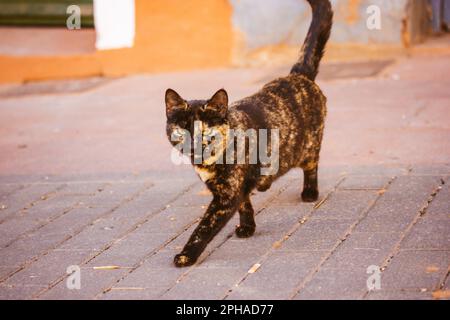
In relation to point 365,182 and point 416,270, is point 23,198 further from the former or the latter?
point 416,270

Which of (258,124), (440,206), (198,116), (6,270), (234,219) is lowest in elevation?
(6,270)

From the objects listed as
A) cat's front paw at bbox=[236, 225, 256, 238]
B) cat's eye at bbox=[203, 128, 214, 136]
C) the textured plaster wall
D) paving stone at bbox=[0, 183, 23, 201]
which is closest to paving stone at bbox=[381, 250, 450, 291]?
cat's front paw at bbox=[236, 225, 256, 238]

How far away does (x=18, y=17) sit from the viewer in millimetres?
10578

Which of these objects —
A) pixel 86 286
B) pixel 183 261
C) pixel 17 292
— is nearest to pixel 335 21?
pixel 183 261

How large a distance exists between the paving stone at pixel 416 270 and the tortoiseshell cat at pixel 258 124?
3.02 feet

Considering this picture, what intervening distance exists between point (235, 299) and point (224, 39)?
247 inches

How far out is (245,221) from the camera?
4.66 metres

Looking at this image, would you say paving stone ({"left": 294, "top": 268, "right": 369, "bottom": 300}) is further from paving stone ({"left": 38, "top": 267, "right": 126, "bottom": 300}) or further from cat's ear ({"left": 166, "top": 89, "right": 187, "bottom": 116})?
cat's ear ({"left": 166, "top": 89, "right": 187, "bottom": 116})

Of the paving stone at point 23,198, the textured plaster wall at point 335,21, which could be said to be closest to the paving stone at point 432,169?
the paving stone at point 23,198

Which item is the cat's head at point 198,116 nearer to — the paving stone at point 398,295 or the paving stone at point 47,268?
the paving stone at point 47,268

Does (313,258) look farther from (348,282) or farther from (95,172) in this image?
(95,172)

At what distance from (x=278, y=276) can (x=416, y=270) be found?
2.19 feet
